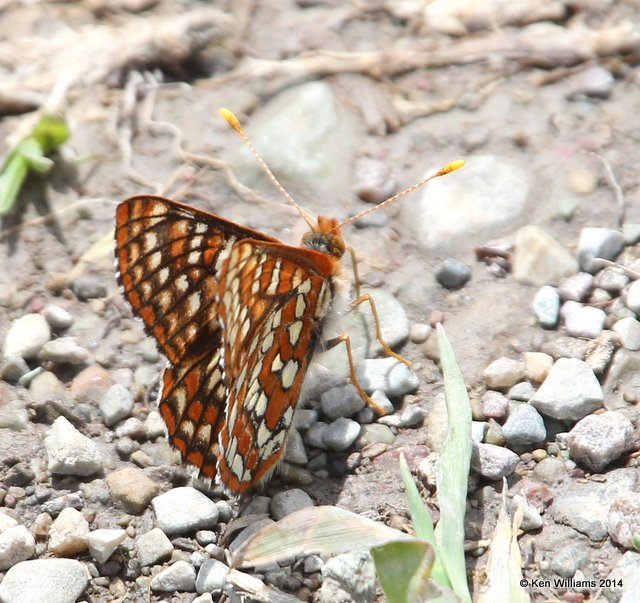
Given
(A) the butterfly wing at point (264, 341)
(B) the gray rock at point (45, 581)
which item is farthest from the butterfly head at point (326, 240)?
(B) the gray rock at point (45, 581)

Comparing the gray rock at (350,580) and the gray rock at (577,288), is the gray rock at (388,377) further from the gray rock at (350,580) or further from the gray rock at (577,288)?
the gray rock at (350,580)

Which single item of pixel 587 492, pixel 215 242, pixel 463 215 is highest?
pixel 215 242

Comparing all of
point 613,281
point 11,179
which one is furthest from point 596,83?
point 11,179

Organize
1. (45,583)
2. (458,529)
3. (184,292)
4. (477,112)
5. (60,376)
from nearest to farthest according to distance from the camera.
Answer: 1. (458,529)
2. (45,583)
3. (184,292)
4. (60,376)
5. (477,112)

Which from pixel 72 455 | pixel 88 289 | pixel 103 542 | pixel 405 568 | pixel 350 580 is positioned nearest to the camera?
pixel 405 568

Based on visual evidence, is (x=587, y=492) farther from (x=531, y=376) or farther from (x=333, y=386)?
(x=333, y=386)

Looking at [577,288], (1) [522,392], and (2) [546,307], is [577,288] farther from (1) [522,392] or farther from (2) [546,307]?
(1) [522,392]

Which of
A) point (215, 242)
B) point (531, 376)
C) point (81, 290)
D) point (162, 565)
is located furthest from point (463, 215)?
point (162, 565)
